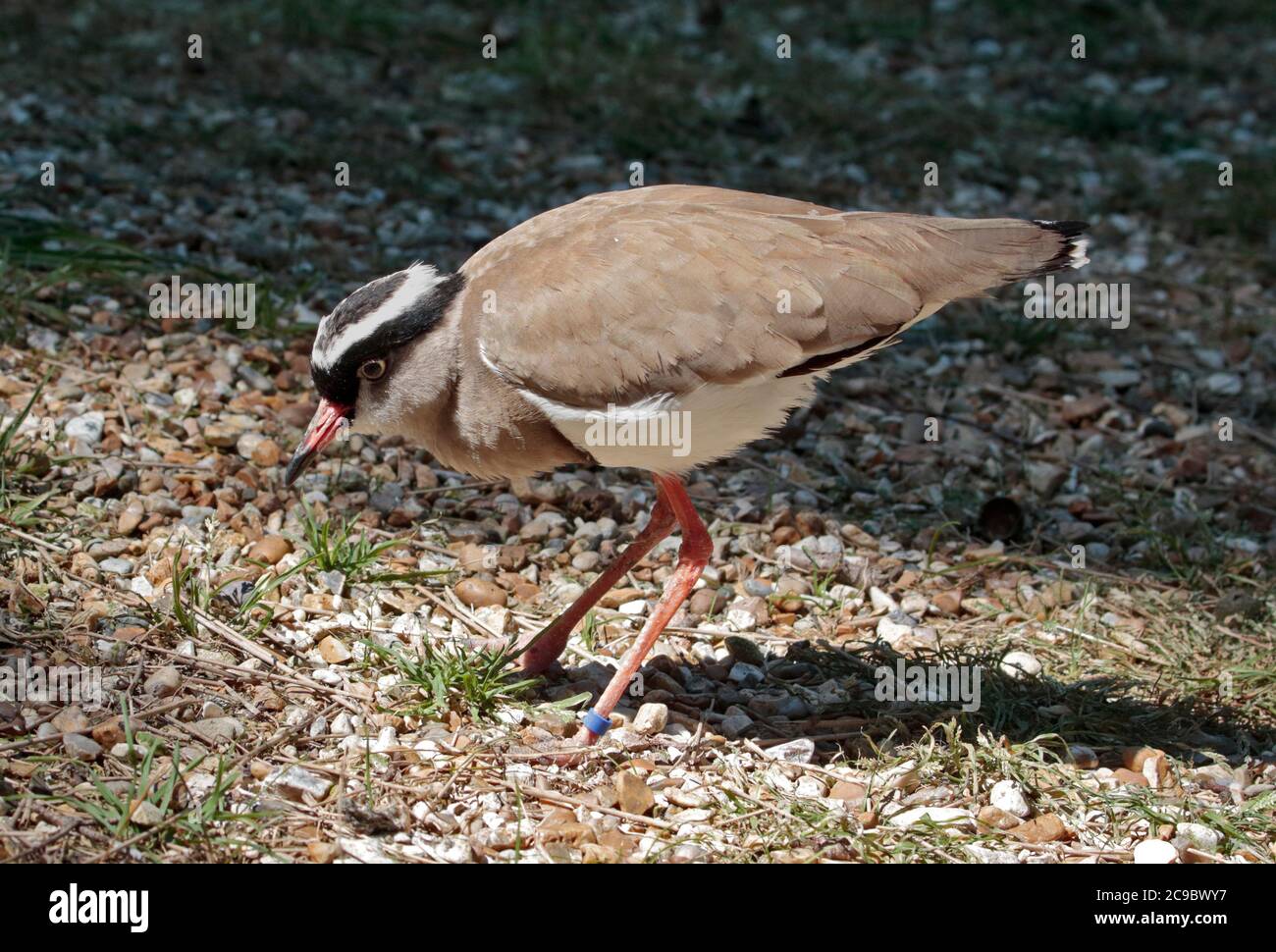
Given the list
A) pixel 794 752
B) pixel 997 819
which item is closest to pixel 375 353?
pixel 794 752

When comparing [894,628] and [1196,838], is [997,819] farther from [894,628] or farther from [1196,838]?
[894,628]

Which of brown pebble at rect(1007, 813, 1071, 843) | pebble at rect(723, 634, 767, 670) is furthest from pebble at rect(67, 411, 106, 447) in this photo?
brown pebble at rect(1007, 813, 1071, 843)

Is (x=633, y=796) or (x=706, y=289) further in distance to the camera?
(x=706, y=289)

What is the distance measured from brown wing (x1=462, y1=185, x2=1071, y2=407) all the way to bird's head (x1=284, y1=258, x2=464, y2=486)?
0.59 feet

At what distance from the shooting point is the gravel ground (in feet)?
15.1

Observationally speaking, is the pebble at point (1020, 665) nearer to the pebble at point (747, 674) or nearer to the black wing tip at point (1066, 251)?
the pebble at point (747, 674)

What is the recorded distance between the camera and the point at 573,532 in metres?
6.36

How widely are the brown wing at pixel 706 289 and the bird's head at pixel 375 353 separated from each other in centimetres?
18

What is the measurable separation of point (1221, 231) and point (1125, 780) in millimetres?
6015

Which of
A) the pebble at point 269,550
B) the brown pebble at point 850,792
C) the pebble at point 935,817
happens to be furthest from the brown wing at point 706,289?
the pebble at point 935,817

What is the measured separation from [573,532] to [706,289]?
71.0 inches

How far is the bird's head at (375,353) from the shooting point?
203 inches

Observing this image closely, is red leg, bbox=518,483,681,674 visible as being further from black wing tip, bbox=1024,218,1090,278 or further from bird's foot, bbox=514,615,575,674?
black wing tip, bbox=1024,218,1090,278
